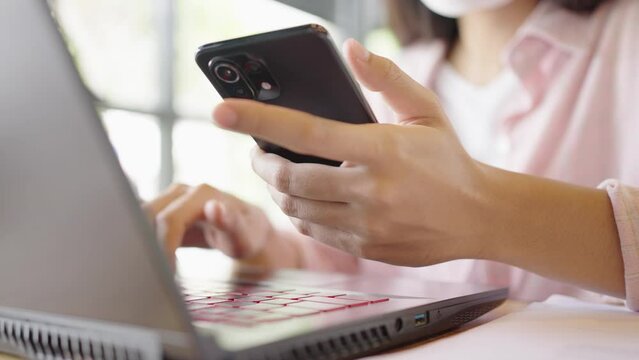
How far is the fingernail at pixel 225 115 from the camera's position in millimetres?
327

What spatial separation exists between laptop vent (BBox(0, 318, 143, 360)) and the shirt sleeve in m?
0.42

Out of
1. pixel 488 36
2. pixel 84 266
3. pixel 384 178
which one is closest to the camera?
pixel 84 266

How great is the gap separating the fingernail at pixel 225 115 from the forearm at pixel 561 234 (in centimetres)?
24

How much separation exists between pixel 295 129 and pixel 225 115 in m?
0.04

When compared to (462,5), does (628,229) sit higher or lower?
lower

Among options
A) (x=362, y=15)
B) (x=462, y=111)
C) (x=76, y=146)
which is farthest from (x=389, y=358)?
(x=362, y=15)

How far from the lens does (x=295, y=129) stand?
1.13 feet

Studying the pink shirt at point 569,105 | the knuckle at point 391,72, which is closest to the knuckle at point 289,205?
the knuckle at point 391,72

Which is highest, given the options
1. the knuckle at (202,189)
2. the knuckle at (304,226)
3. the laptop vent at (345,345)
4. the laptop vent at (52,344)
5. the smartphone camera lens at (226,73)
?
the smartphone camera lens at (226,73)

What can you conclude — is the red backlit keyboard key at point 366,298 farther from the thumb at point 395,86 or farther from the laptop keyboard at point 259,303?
the thumb at point 395,86

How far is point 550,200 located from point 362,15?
384cm

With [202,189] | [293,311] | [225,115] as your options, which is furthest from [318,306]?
[202,189]

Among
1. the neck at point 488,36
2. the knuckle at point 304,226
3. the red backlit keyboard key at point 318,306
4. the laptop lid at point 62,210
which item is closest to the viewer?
the laptop lid at point 62,210

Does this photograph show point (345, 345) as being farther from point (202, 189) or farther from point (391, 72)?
point (202, 189)
